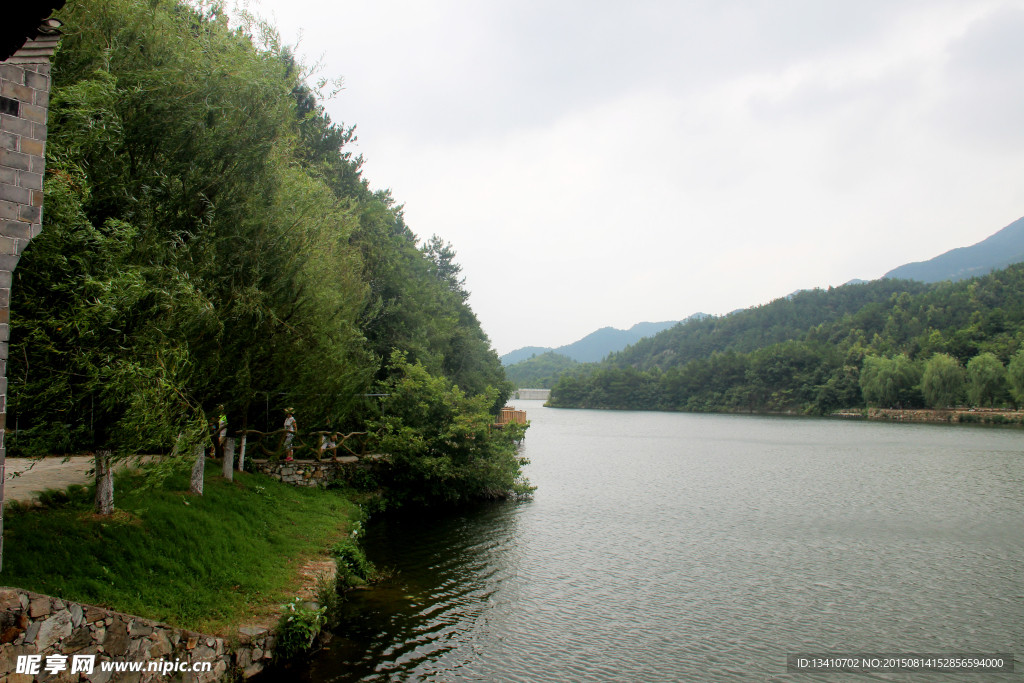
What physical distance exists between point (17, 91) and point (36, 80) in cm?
26

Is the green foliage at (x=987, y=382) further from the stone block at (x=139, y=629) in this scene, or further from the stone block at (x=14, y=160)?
the stone block at (x=14, y=160)

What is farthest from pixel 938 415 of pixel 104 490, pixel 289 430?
pixel 104 490

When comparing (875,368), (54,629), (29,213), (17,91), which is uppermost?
(17,91)

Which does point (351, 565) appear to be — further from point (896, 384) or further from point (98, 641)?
point (896, 384)

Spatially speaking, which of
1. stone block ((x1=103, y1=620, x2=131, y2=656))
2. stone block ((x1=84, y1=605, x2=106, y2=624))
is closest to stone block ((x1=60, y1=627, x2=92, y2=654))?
stone block ((x1=84, y1=605, x2=106, y2=624))

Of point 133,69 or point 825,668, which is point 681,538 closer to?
point 825,668

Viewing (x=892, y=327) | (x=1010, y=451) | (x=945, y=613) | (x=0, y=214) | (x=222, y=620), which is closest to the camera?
(x=0, y=214)

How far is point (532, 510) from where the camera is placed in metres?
25.5

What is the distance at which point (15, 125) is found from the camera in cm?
727

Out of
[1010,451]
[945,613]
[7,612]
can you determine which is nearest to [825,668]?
[945,613]

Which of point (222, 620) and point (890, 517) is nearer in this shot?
point (222, 620)

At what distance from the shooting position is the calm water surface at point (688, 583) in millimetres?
11703

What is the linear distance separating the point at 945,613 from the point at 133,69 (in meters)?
19.8

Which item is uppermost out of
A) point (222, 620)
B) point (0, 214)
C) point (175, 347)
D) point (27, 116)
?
point (27, 116)
